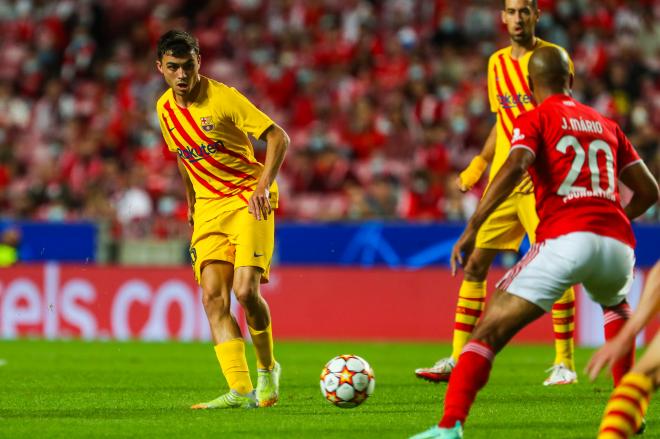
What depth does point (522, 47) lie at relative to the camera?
8742mm

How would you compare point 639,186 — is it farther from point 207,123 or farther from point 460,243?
point 207,123

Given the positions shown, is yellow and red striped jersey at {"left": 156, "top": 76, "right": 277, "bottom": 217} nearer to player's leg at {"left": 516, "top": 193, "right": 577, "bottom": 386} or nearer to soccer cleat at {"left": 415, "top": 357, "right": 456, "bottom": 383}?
soccer cleat at {"left": 415, "top": 357, "right": 456, "bottom": 383}

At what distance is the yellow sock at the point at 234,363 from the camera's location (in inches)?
291

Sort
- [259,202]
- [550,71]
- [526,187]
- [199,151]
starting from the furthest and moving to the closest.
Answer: [526,187], [199,151], [259,202], [550,71]

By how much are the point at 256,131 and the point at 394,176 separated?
33.5ft

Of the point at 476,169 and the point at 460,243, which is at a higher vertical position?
the point at 476,169

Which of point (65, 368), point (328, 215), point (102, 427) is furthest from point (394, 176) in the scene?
point (102, 427)

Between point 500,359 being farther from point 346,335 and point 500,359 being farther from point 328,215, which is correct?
point 328,215

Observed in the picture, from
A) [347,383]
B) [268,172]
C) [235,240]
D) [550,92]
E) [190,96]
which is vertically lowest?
[347,383]

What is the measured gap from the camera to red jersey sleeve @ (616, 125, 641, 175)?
611cm

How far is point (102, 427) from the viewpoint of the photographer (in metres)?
6.54

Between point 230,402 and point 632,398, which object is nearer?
point 632,398

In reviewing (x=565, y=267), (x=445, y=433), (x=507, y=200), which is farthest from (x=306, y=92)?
(x=445, y=433)

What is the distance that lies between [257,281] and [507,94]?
97.8 inches
